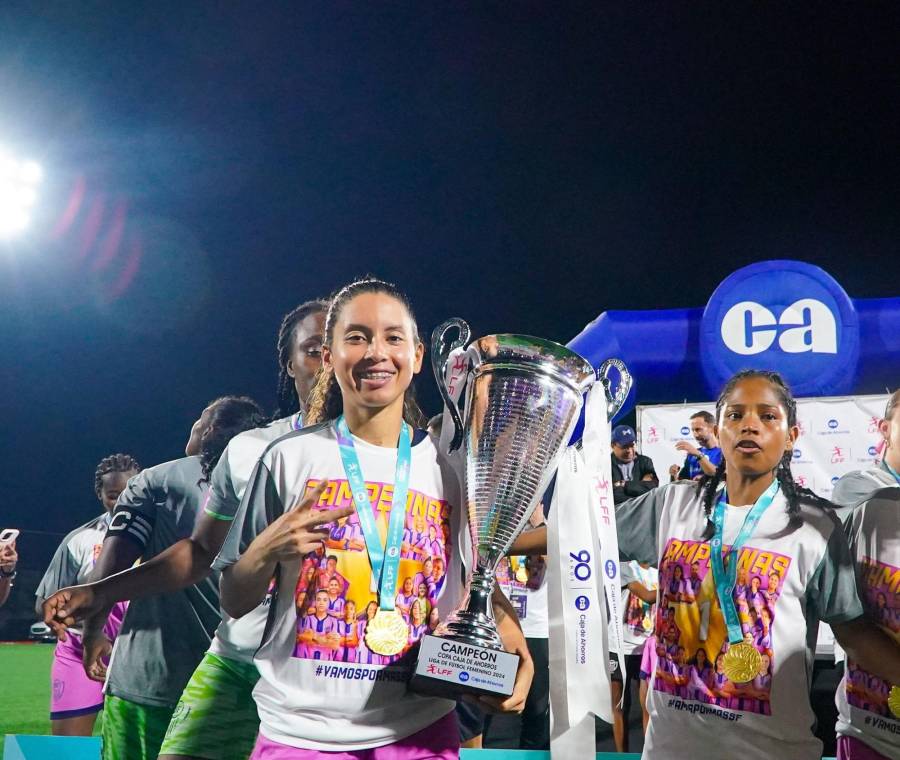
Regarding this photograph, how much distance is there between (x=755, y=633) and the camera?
244 cm

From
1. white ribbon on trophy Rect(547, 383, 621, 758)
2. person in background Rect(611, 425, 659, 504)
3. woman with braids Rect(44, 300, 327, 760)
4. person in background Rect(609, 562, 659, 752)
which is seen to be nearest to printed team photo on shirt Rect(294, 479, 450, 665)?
white ribbon on trophy Rect(547, 383, 621, 758)

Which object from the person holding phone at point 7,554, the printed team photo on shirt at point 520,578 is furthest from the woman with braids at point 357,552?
the person holding phone at point 7,554

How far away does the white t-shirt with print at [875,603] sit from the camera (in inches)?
101

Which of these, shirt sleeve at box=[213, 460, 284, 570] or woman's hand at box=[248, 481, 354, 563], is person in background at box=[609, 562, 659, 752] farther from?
woman's hand at box=[248, 481, 354, 563]

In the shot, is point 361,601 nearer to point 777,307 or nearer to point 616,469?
point 616,469

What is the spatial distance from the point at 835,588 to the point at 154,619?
2163 millimetres

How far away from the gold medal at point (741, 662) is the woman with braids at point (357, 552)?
0.71 metres

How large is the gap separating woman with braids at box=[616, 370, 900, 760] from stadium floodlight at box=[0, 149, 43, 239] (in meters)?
14.4

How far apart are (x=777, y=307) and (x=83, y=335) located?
16268 millimetres

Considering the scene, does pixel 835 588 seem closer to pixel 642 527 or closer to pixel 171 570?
pixel 642 527

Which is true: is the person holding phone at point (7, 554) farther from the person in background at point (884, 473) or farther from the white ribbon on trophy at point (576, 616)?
the person in background at point (884, 473)

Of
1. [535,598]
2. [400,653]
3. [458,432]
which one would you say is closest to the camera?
[400,653]

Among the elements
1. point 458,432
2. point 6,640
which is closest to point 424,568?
point 458,432

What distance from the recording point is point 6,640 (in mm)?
15492
